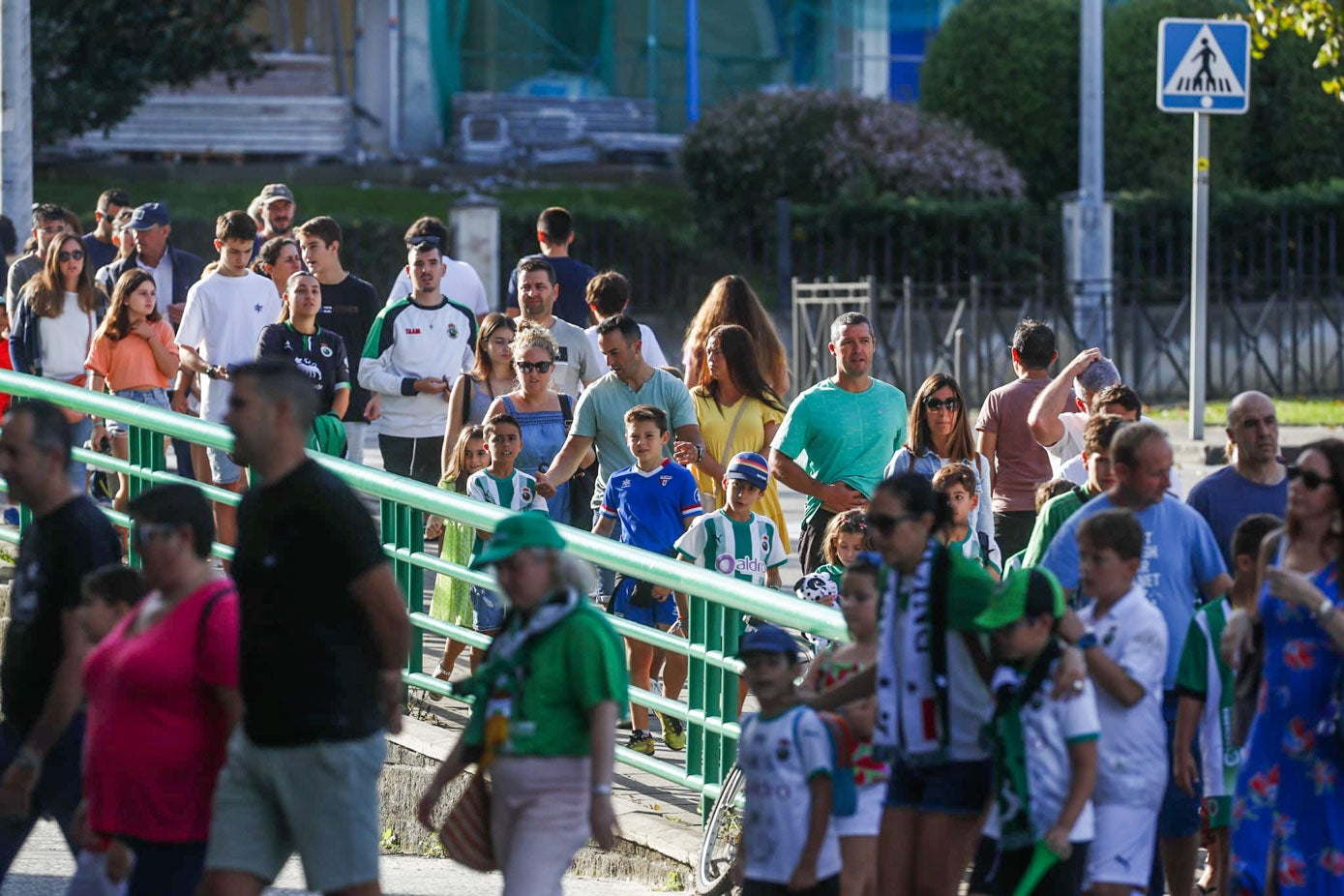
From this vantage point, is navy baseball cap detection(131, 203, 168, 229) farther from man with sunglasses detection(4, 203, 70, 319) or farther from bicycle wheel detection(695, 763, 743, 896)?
bicycle wheel detection(695, 763, 743, 896)

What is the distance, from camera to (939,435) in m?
8.71

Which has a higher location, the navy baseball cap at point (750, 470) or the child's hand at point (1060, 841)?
the navy baseball cap at point (750, 470)

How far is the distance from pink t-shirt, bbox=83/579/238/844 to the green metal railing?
1.12 metres

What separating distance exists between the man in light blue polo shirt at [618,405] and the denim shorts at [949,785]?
3.75 m

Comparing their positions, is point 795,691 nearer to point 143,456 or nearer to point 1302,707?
point 1302,707

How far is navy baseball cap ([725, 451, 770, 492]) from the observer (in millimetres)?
8242

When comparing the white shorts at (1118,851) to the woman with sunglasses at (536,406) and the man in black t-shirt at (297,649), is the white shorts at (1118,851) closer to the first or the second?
the man in black t-shirt at (297,649)

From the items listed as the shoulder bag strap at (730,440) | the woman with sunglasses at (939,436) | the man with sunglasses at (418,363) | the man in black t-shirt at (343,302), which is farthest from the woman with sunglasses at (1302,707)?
the man in black t-shirt at (343,302)

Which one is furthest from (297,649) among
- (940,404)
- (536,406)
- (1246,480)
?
(536,406)

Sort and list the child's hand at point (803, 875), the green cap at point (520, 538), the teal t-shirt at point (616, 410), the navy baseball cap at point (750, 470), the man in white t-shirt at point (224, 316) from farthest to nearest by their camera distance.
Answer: the man in white t-shirt at point (224, 316) → the teal t-shirt at point (616, 410) → the navy baseball cap at point (750, 470) → the child's hand at point (803, 875) → the green cap at point (520, 538)

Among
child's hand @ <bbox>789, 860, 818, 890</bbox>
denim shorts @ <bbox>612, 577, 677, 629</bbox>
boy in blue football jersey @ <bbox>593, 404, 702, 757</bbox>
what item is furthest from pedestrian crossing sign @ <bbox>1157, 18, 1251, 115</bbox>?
child's hand @ <bbox>789, 860, 818, 890</bbox>

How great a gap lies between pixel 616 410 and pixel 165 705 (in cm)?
429

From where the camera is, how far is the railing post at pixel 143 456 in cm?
945

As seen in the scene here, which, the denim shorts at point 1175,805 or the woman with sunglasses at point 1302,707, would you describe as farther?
the denim shorts at point 1175,805
